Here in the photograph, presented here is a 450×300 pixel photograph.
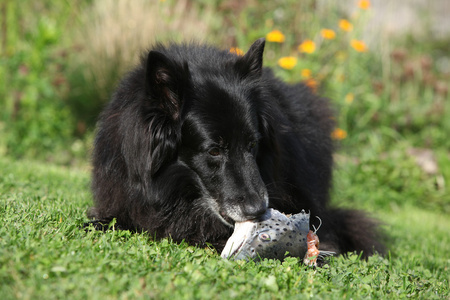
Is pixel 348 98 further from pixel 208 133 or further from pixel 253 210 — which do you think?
pixel 253 210

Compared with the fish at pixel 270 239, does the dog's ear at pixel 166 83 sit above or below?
above

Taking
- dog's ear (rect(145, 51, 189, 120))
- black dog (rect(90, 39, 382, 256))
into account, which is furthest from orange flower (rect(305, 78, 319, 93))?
dog's ear (rect(145, 51, 189, 120))

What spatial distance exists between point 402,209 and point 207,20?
4986 mm

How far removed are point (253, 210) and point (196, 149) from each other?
63cm

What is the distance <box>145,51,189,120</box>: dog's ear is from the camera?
3.09m

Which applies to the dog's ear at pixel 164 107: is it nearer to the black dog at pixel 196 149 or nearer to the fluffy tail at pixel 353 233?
the black dog at pixel 196 149

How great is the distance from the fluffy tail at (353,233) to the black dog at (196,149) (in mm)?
498

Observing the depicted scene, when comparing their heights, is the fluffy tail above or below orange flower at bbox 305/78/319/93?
below

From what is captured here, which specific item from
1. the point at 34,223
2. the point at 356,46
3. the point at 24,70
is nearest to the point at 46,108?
the point at 24,70

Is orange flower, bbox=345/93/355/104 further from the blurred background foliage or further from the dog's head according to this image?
the dog's head

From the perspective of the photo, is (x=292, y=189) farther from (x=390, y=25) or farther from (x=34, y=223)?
(x=390, y=25)

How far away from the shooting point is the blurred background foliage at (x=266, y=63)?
23.5 ft

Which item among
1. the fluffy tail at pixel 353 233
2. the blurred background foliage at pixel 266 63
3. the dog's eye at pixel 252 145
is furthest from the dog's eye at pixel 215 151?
the blurred background foliage at pixel 266 63

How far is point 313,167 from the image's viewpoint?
166 inches
